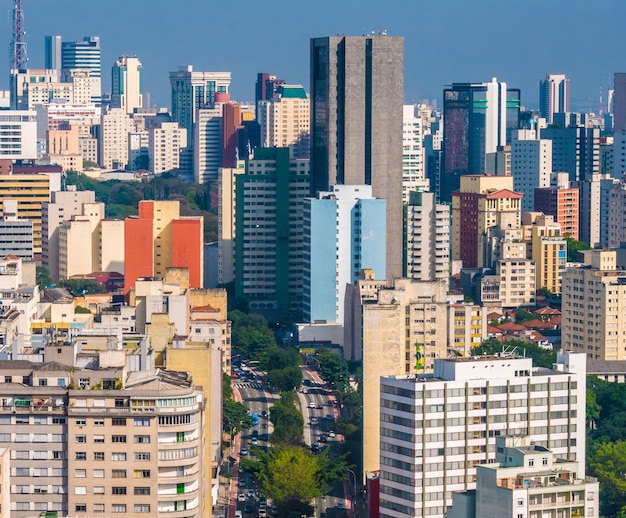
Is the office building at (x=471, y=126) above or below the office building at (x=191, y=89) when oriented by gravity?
below

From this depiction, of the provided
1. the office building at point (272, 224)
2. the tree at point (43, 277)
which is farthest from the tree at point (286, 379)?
the office building at point (272, 224)

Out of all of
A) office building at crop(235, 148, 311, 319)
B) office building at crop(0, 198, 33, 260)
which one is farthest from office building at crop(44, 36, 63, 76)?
office building at crop(235, 148, 311, 319)

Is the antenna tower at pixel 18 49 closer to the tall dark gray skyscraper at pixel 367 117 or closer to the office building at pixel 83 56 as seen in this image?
the office building at pixel 83 56

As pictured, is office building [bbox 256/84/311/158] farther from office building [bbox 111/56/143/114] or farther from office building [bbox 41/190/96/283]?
office building [bbox 111/56/143/114]

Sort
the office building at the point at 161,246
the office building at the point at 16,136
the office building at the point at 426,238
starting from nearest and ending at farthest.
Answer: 1. the office building at the point at 161,246
2. the office building at the point at 426,238
3. the office building at the point at 16,136

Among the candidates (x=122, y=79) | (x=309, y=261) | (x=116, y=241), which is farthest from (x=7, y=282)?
(x=122, y=79)

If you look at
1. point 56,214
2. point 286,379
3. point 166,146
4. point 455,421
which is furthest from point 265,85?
point 455,421

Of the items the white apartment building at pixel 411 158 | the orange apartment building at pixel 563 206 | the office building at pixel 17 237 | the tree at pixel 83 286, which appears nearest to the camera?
the tree at pixel 83 286
